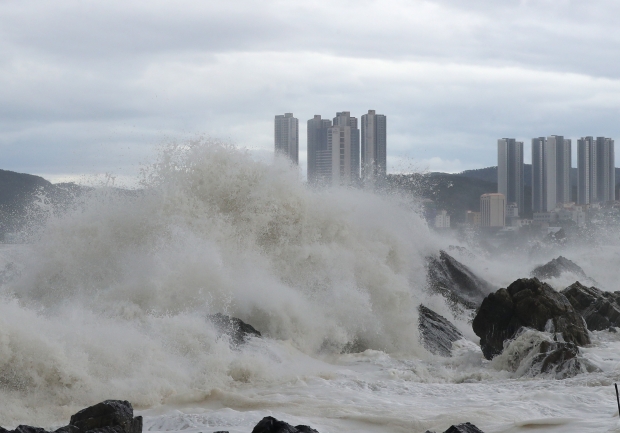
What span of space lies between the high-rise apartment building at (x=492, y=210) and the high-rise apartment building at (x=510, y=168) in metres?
13.6

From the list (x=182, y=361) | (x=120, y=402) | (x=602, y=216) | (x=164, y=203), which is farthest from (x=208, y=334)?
(x=602, y=216)

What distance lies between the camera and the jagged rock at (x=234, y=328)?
10828 mm

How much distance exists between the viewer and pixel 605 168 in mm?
114938

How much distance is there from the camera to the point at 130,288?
1245 centimetres

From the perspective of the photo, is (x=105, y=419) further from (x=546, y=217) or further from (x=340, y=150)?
(x=546, y=217)

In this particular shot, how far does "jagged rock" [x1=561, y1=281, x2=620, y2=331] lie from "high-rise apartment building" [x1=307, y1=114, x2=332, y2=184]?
55418 millimetres

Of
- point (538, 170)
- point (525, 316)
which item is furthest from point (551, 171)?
point (525, 316)

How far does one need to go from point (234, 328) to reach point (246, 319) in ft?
4.16

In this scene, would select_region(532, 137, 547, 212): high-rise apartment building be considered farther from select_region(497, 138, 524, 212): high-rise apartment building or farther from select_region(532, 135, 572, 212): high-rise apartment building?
select_region(497, 138, 524, 212): high-rise apartment building

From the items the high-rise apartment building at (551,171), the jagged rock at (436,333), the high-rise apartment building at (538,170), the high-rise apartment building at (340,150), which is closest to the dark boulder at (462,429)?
the jagged rock at (436,333)

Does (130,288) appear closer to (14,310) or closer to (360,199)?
(14,310)

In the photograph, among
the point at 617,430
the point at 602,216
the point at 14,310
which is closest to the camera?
the point at 617,430

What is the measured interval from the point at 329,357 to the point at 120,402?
594 cm

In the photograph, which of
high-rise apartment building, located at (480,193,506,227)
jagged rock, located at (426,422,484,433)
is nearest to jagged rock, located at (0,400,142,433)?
jagged rock, located at (426,422,484,433)
